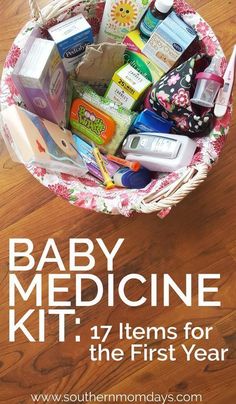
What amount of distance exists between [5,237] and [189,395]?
0.45 m

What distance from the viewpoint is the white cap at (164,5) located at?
33.6 inches

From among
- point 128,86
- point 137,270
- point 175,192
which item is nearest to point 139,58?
point 128,86

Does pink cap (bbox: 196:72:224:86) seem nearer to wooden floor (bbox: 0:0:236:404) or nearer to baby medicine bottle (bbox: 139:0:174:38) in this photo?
baby medicine bottle (bbox: 139:0:174:38)

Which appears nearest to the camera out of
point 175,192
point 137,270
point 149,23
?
point 175,192

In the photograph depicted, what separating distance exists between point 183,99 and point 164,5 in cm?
15

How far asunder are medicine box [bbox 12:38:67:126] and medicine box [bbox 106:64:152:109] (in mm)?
89

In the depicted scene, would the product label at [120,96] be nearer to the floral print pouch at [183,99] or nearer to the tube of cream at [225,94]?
the floral print pouch at [183,99]

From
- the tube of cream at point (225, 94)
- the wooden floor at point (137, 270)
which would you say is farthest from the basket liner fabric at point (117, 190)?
Result: the wooden floor at point (137, 270)

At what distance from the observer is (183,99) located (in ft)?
2.80

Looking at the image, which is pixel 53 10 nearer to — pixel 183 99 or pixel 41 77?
pixel 41 77

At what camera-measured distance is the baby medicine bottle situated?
859mm

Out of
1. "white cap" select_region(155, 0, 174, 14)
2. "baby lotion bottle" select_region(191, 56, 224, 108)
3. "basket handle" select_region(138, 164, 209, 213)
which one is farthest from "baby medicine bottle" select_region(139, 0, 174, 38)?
"basket handle" select_region(138, 164, 209, 213)

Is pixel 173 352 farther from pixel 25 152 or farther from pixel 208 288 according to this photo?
pixel 25 152

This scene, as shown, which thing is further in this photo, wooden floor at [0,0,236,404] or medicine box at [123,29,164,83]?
wooden floor at [0,0,236,404]
